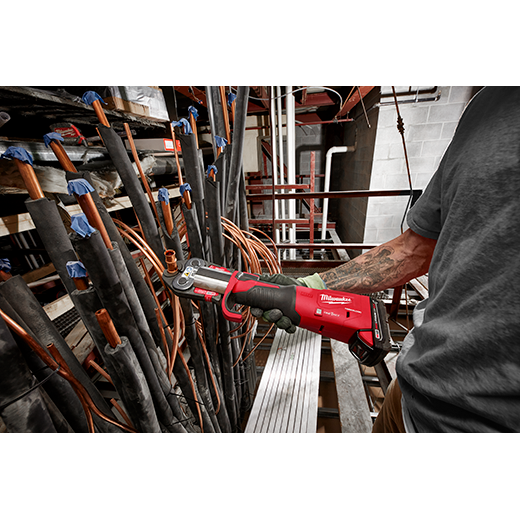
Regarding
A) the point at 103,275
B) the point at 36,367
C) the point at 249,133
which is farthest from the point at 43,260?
the point at 249,133

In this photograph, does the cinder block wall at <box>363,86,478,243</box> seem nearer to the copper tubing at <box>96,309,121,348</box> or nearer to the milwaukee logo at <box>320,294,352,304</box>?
the milwaukee logo at <box>320,294,352,304</box>

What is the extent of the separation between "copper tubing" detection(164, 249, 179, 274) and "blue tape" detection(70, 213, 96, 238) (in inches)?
7.2

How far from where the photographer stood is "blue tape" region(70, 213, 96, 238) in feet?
1.35

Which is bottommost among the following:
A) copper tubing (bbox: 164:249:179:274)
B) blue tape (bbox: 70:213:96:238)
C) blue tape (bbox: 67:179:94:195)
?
copper tubing (bbox: 164:249:179:274)

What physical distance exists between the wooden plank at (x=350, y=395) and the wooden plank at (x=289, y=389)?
16 centimetres

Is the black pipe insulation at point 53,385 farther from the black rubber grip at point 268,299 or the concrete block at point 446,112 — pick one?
the concrete block at point 446,112

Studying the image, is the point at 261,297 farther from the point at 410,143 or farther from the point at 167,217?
the point at 410,143

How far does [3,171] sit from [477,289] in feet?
3.69

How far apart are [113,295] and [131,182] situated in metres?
0.29

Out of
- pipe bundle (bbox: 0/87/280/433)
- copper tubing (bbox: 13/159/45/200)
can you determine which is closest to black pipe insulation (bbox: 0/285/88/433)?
pipe bundle (bbox: 0/87/280/433)

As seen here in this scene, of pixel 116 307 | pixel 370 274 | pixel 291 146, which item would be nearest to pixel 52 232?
pixel 116 307

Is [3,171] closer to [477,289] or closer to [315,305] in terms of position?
[315,305]

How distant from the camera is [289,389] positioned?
4.13 feet

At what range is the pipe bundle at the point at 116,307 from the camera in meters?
0.44
